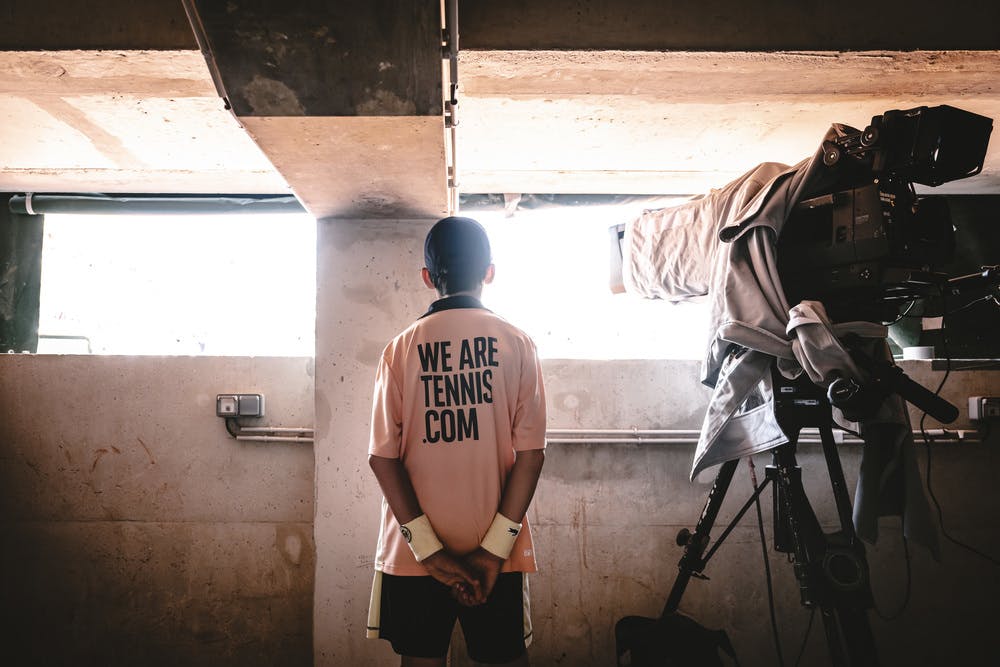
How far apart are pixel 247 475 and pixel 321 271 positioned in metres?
1.17

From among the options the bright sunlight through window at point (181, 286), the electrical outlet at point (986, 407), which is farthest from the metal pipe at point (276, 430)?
the electrical outlet at point (986, 407)

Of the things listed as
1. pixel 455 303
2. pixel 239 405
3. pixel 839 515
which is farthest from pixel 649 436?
pixel 239 405

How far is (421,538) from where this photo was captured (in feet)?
3.86

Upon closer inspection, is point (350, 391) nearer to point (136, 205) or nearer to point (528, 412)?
point (528, 412)

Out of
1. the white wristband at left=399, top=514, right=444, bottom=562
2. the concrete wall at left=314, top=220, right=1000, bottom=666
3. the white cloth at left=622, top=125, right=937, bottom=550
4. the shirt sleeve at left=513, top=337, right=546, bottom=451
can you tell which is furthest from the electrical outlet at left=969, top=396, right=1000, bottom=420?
the white wristband at left=399, top=514, right=444, bottom=562

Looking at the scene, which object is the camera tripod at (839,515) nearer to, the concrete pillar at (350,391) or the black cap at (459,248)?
the black cap at (459,248)

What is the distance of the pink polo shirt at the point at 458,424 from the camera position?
1.22 metres

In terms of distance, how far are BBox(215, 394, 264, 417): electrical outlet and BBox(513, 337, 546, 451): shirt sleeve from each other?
71.4 inches

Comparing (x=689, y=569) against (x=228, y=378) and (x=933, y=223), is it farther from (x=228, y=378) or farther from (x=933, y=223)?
(x=228, y=378)

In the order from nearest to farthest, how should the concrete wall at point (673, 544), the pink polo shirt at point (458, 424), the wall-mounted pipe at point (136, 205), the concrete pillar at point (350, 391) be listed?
the pink polo shirt at point (458, 424)
the concrete pillar at point (350, 391)
the concrete wall at point (673, 544)
the wall-mounted pipe at point (136, 205)

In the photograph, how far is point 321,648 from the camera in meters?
2.10

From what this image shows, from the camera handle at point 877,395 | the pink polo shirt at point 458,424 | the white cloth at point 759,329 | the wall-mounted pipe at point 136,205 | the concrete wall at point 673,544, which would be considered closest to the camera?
the camera handle at point 877,395

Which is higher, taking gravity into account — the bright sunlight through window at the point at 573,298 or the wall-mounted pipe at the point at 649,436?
the bright sunlight through window at the point at 573,298

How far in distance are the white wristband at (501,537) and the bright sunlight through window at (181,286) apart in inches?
80.4
